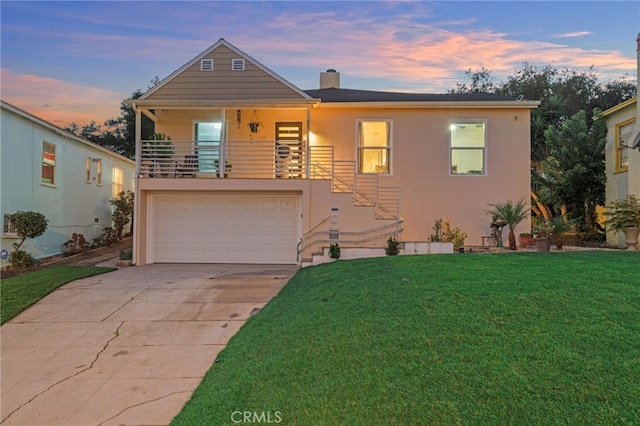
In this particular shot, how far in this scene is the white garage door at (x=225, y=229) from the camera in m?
11.9

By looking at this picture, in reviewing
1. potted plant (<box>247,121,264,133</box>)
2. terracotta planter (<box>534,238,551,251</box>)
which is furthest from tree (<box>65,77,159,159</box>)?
terracotta planter (<box>534,238,551,251</box>)

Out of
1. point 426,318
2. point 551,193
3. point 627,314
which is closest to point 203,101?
point 426,318

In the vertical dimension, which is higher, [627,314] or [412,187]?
[412,187]

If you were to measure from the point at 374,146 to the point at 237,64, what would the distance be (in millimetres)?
5118

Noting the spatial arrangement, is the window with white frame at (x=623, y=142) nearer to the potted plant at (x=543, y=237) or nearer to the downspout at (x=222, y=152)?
the potted plant at (x=543, y=237)

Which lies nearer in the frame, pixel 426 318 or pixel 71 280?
pixel 426 318

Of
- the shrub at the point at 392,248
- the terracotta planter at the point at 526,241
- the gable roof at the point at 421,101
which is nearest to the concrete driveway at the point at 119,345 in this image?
the shrub at the point at 392,248

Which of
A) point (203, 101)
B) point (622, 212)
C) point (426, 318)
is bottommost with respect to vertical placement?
point (426, 318)

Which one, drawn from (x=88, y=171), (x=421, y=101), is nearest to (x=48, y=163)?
(x=88, y=171)

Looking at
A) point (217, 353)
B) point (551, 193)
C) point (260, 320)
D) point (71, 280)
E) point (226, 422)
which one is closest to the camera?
point (226, 422)

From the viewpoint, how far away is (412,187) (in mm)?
12078

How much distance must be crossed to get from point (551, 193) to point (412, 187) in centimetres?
702

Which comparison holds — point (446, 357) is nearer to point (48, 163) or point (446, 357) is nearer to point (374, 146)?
point (374, 146)

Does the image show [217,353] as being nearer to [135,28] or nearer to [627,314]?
[627,314]
